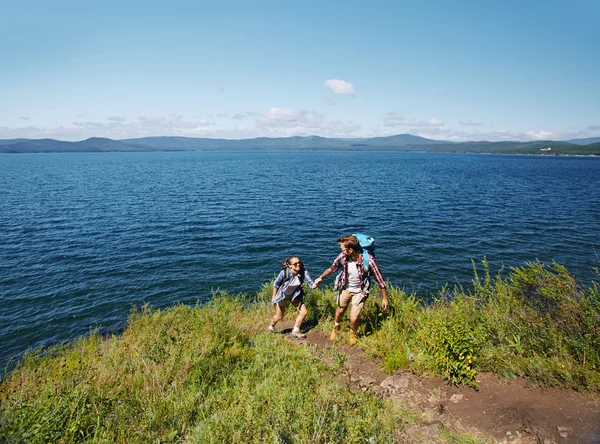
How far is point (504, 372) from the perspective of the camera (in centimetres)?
611

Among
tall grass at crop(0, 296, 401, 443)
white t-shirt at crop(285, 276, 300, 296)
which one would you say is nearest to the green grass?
tall grass at crop(0, 296, 401, 443)

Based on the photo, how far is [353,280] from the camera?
7.83 m

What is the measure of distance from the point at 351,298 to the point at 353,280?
2.22ft

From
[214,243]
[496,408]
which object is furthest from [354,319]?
[214,243]

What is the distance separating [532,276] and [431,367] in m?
4.14

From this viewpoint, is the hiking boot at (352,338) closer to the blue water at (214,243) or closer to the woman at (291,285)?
the woman at (291,285)

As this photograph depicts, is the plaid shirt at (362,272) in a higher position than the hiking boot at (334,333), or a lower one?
higher

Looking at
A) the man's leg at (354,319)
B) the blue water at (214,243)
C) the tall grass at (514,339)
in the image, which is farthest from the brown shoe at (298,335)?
the blue water at (214,243)

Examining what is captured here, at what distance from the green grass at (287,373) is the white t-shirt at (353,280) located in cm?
137

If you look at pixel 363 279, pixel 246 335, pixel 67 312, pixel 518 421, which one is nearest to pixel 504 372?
pixel 518 421

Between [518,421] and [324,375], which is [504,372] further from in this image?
[324,375]

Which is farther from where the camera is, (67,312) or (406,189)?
(406,189)

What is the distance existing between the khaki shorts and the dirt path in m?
1.79

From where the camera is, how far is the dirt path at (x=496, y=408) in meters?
4.76
